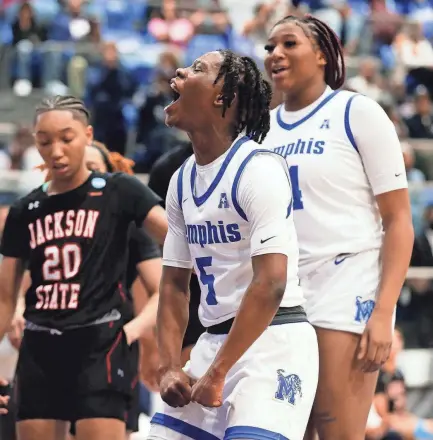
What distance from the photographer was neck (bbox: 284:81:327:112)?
4023mm

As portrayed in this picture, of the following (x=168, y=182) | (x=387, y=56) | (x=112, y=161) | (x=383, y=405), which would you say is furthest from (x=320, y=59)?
(x=387, y=56)

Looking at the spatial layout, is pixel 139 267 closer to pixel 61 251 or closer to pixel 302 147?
pixel 61 251

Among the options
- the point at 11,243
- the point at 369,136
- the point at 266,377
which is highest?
the point at 369,136

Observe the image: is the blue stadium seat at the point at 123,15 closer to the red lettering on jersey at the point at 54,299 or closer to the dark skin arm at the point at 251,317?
the red lettering on jersey at the point at 54,299

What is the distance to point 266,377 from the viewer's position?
128 inches

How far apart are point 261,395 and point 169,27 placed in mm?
11586

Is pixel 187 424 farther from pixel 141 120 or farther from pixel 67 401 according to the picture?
pixel 141 120

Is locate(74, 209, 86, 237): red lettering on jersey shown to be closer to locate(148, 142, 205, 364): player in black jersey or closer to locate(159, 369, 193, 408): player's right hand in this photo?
locate(148, 142, 205, 364): player in black jersey

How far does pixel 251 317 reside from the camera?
3.13 m

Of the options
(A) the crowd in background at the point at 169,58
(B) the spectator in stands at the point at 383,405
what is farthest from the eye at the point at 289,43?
(A) the crowd in background at the point at 169,58

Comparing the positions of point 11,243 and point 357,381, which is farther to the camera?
point 11,243

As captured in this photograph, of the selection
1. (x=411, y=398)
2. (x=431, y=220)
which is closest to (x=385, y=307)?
(x=411, y=398)

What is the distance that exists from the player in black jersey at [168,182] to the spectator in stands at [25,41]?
7.58m

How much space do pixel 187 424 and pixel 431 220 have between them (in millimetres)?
7423
